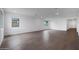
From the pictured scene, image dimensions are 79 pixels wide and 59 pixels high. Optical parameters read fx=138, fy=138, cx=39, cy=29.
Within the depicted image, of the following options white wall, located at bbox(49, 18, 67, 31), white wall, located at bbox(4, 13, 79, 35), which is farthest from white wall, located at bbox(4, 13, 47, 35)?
white wall, located at bbox(49, 18, 67, 31)

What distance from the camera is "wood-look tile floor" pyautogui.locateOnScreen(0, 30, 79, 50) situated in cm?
228

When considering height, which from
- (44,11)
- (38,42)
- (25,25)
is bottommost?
(38,42)

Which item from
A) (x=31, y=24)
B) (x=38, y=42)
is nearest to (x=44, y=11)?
(x=31, y=24)

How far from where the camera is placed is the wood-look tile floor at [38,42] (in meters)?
2.28

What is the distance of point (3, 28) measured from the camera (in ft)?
7.51

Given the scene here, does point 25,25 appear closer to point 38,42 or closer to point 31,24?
point 31,24

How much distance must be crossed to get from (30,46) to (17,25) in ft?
1.36

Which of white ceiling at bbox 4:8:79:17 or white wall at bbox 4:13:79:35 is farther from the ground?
white ceiling at bbox 4:8:79:17

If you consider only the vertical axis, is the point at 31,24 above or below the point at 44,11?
below

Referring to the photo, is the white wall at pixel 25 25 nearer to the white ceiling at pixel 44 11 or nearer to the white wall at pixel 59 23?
the white ceiling at pixel 44 11

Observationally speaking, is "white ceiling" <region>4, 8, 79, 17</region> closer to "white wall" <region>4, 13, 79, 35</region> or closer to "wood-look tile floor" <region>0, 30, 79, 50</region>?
"white wall" <region>4, 13, 79, 35</region>

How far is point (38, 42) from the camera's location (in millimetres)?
2289

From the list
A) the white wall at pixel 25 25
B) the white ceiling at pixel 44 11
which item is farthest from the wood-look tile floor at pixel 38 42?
the white ceiling at pixel 44 11
